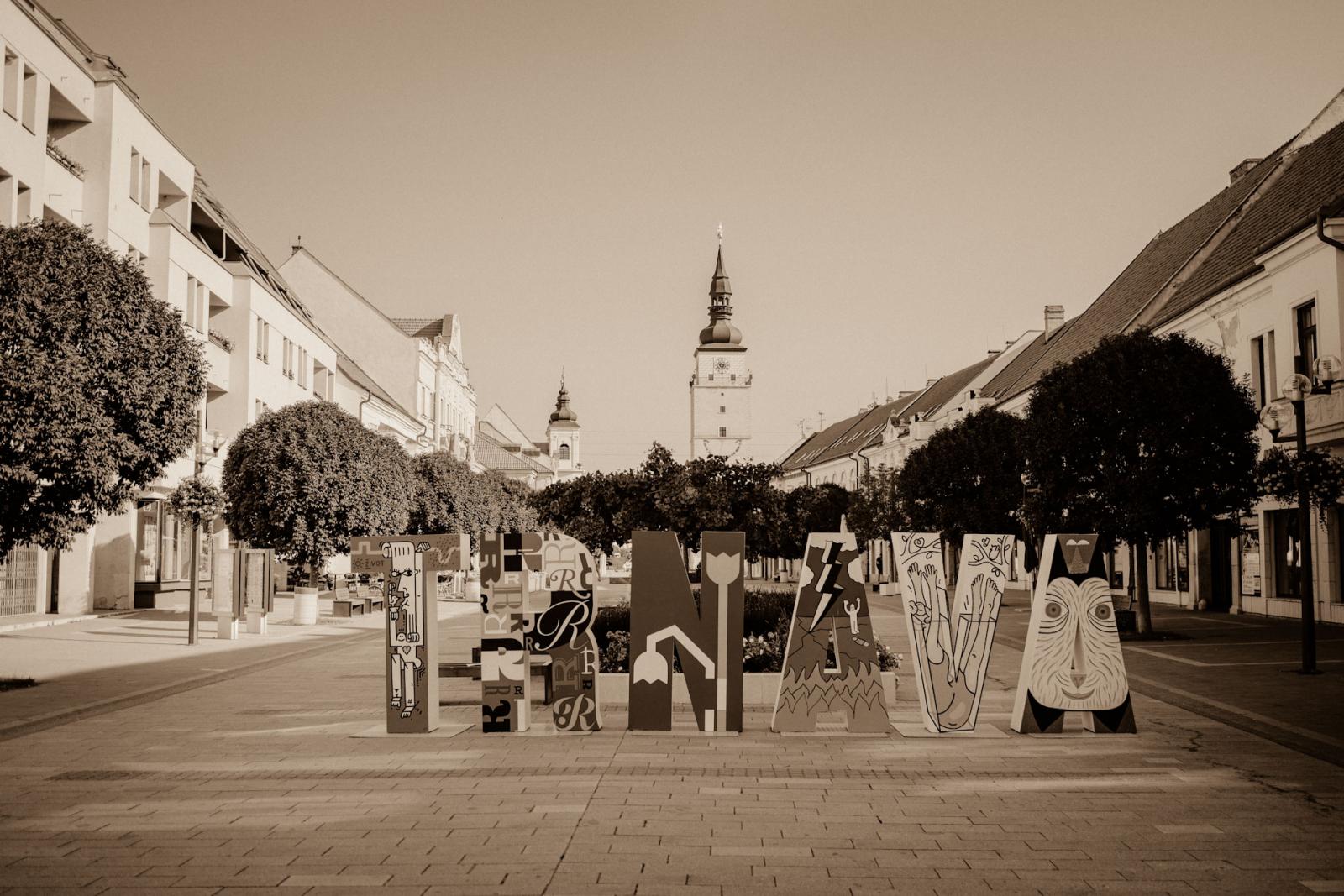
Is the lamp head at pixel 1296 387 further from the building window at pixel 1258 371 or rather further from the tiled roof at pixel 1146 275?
the tiled roof at pixel 1146 275

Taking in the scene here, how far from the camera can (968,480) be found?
38219mm

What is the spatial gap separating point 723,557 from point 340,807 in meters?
4.72

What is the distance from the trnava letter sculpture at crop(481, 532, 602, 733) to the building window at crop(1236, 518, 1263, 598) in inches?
927

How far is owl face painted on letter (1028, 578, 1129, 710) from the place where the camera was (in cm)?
1171

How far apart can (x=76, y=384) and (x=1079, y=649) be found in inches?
509

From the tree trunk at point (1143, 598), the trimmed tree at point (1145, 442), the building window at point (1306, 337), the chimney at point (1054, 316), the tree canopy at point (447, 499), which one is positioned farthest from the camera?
the chimney at point (1054, 316)

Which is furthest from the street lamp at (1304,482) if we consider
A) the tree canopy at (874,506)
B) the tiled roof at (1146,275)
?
the tree canopy at (874,506)

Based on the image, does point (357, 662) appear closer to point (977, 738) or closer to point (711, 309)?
point (977, 738)

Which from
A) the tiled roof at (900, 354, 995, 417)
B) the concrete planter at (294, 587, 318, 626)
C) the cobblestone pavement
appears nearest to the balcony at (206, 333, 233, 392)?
the concrete planter at (294, 587, 318, 626)

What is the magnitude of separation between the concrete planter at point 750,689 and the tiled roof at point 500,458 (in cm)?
10451

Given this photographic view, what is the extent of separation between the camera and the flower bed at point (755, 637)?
1455 cm

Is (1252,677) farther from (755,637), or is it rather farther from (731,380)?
(731,380)

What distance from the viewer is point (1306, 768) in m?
9.84

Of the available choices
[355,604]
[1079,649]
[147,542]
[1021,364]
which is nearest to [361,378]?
[147,542]
